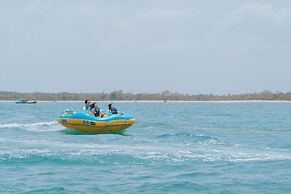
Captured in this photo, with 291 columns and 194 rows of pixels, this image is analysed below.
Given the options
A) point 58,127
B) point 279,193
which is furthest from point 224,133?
point 279,193

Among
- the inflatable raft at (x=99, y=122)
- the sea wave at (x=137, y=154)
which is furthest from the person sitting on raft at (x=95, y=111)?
the sea wave at (x=137, y=154)

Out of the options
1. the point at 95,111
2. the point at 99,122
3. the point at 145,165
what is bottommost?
the point at 145,165

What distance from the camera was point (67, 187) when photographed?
1526cm

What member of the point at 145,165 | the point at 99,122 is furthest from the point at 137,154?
the point at 99,122

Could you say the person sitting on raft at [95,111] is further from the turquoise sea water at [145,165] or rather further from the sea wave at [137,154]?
the sea wave at [137,154]

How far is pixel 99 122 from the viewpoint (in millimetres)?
30172

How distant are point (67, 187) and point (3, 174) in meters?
2.92

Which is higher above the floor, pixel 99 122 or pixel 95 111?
pixel 95 111

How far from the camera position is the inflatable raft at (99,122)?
3026 centimetres

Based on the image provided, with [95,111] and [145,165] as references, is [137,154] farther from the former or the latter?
[95,111]

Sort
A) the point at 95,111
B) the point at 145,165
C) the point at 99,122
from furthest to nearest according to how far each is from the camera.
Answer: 1. the point at 95,111
2. the point at 99,122
3. the point at 145,165

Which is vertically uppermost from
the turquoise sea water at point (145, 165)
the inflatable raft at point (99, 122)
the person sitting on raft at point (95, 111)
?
the person sitting on raft at point (95, 111)

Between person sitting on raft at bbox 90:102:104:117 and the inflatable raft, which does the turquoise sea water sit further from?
person sitting on raft at bbox 90:102:104:117

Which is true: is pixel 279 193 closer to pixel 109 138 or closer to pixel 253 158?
pixel 253 158
